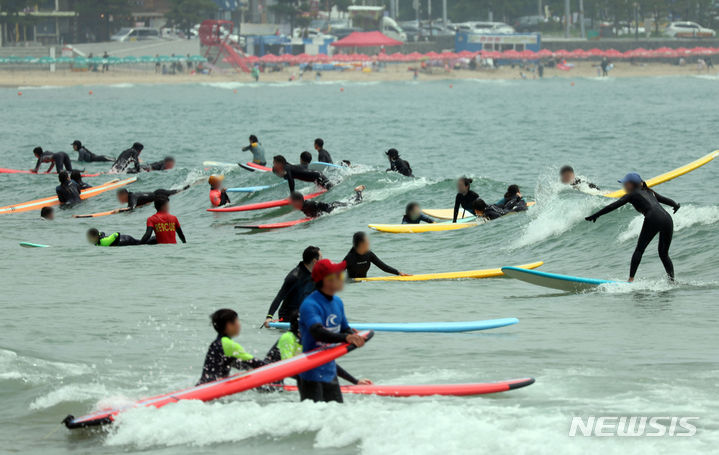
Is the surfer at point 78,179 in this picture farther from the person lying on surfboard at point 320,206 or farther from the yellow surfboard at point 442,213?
the yellow surfboard at point 442,213

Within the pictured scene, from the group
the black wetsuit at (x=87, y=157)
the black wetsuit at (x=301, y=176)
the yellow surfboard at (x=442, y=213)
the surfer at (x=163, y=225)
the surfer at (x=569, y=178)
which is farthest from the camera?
the black wetsuit at (x=87, y=157)

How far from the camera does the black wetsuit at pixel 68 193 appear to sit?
84.5 ft

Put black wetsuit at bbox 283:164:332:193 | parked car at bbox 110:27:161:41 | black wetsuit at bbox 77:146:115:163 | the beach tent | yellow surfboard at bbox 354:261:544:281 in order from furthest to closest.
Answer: the beach tent, parked car at bbox 110:27:161:41, black wetsuit at bbox 77:146:115:163, black wetsuit at bbox 283:164:332:193, yellow surfboard at bbox 354:261:544:281

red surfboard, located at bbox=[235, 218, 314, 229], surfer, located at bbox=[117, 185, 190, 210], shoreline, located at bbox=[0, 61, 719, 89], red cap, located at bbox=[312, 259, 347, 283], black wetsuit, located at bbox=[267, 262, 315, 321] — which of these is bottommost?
red surfboard, located at bbox=[235, 218, 314, 229]

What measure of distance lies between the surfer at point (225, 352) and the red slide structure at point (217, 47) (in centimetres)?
10326

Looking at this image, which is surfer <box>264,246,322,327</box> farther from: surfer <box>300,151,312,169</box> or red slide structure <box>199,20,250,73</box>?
red slide structure <box>199,20,250,73</box>

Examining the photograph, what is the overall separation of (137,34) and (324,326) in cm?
11666

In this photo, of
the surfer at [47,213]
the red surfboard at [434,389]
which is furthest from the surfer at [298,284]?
the surfer at [47,213]

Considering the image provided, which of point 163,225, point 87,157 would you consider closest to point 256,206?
point 163,225

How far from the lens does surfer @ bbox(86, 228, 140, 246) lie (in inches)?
703

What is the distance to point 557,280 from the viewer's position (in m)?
14.1

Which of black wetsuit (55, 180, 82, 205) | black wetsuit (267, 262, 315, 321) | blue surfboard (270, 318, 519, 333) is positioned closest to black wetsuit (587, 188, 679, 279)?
blue surfboard (270, 318, 519, 333)

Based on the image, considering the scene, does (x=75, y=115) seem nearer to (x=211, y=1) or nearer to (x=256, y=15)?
(x=211, y=1)

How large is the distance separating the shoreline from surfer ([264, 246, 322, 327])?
295 ft
